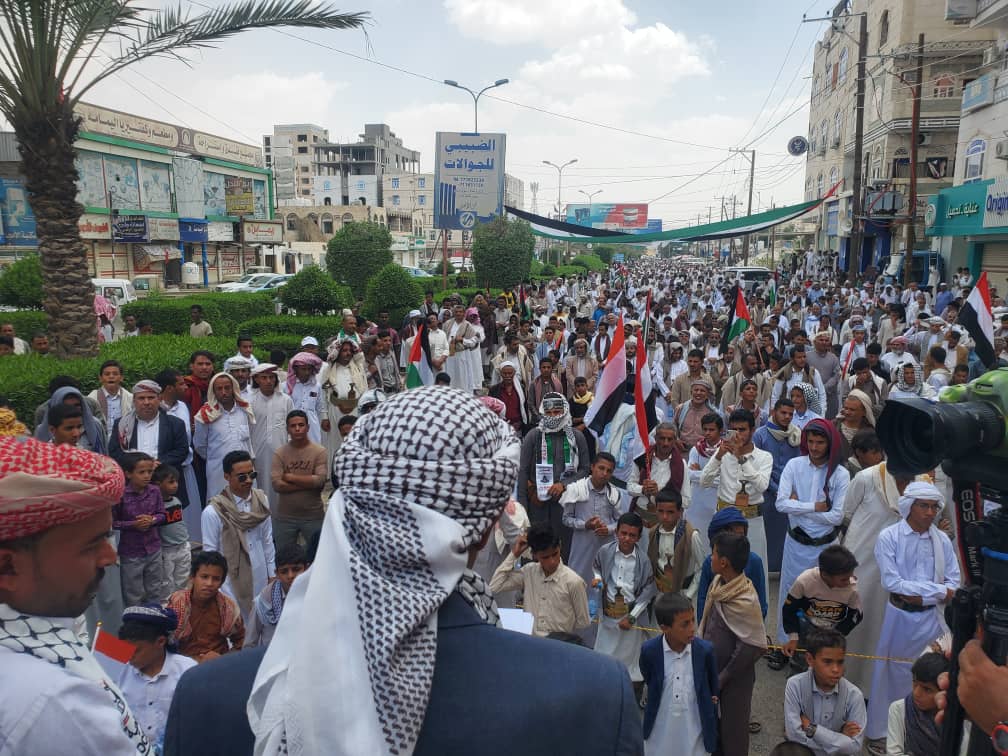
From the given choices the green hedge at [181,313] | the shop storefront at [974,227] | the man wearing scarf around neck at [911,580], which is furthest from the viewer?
the shop storefront at [974,227]

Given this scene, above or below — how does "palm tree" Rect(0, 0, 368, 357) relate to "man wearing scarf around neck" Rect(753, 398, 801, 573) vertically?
above

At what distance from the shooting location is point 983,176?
2305 cm

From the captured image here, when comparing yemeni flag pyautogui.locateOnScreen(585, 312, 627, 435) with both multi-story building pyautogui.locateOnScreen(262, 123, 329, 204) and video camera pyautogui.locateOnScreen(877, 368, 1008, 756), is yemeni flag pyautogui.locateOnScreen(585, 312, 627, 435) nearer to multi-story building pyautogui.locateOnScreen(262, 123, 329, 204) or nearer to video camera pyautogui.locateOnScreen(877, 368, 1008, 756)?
video camera pyautogui.locateOnScreen(877, 368, 1008, 756)

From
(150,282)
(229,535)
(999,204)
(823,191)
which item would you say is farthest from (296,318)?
(823,191)

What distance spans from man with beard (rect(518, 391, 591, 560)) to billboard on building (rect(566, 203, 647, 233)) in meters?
90.3

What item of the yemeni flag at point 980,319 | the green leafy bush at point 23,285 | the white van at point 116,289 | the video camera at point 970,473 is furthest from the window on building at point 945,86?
the video camera at point 970,473

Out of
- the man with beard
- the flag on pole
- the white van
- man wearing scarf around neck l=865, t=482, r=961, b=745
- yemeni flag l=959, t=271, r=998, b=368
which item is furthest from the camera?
the white van

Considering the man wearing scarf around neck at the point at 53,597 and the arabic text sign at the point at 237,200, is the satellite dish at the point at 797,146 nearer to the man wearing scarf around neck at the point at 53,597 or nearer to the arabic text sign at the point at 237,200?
the arabic text sign at the point at 237,200

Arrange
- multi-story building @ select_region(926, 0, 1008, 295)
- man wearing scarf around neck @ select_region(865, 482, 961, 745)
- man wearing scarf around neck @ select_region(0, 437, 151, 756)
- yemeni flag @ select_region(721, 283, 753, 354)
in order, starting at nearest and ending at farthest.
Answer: man wearing scarf around neck @ select_region(0, 437, 151, 756)
man wearing scarf around neck @ select_region(865, 482, 961, 745)
yemeni flag @ select_region(721, 283, 753, 354)
multi-story building @ select_region(926, 0, 1008, 295)

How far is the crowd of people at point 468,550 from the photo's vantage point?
1.11 m

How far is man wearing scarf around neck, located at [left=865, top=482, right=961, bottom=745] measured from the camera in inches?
162

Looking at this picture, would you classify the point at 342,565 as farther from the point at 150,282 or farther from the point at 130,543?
the point at 150,282

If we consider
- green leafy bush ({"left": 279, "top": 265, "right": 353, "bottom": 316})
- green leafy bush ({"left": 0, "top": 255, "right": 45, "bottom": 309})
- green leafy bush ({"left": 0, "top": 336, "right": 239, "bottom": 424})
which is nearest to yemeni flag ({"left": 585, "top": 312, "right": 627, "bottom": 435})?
green leafy bush ({"left": 0, "top": 336, "right": 239, "bottom": 424})

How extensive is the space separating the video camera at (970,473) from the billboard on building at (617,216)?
3706 inches
